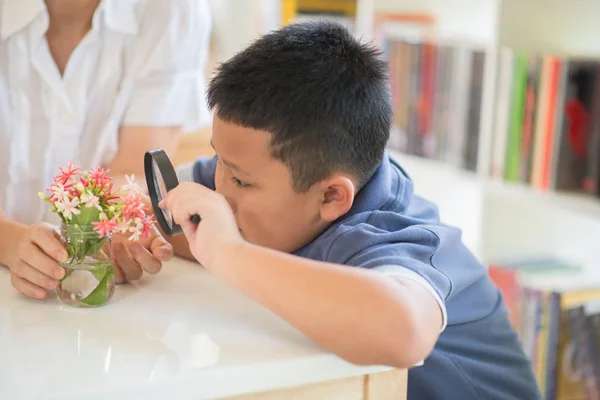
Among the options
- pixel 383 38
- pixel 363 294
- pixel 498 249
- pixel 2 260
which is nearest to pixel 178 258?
pixel 2 260

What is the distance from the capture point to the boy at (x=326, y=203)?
0.89m

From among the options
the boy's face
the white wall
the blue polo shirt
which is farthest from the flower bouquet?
the white wall

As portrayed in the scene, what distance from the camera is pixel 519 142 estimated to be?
212cm

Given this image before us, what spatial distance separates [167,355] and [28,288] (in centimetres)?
24

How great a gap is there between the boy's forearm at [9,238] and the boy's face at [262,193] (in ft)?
0.85

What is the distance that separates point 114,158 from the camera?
4.69 ft

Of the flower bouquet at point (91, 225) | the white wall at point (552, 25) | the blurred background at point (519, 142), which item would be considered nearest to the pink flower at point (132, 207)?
the flower bouquet at point (91, 225)

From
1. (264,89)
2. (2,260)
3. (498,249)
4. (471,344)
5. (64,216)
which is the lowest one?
(498,249)

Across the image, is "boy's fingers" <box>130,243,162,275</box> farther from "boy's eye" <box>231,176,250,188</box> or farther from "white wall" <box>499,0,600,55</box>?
"white wall" <box>499,0,600,55</box>

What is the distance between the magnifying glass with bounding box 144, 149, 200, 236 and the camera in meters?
0.95

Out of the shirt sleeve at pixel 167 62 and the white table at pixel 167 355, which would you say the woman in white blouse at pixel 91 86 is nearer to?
the shirt sleeve at pixel 167 62

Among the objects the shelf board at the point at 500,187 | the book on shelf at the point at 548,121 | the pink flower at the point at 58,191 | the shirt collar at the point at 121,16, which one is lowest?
the shelf board at the point at 500,187

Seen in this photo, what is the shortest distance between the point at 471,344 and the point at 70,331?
0.53 meters

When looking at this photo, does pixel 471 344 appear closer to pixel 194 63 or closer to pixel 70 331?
pixel 70 331
